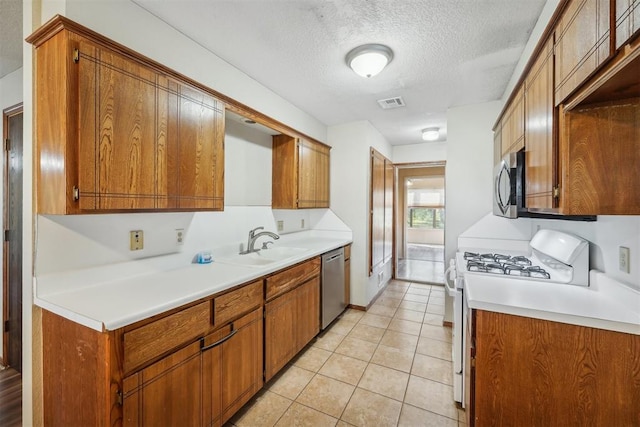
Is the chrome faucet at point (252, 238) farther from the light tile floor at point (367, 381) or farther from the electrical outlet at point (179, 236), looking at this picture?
the light tile floor at point (367, 381)

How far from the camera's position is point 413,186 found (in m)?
9.34

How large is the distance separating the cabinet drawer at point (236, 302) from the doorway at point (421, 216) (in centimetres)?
506

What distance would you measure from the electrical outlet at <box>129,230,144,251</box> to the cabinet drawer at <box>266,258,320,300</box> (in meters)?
0.86

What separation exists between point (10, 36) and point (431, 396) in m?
3.88

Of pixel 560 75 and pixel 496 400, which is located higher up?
pixel 560 75

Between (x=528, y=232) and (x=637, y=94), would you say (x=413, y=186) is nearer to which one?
(x=528, y=232)

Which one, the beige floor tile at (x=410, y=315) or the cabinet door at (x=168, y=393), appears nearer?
the cabinet door at (x=168, y=393)

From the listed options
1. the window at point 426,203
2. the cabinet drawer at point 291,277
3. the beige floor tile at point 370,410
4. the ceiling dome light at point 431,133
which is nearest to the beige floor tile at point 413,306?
the cabinet drawer at point 291,277

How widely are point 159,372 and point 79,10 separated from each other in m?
1.79

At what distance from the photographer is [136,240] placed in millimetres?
1667

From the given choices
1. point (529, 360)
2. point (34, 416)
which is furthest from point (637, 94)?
point (34, 416)

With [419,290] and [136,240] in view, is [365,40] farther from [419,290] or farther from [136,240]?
[419,290]

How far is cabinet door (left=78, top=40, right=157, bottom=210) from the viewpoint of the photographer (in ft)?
4.07

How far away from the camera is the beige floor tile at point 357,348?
250 centimetres
